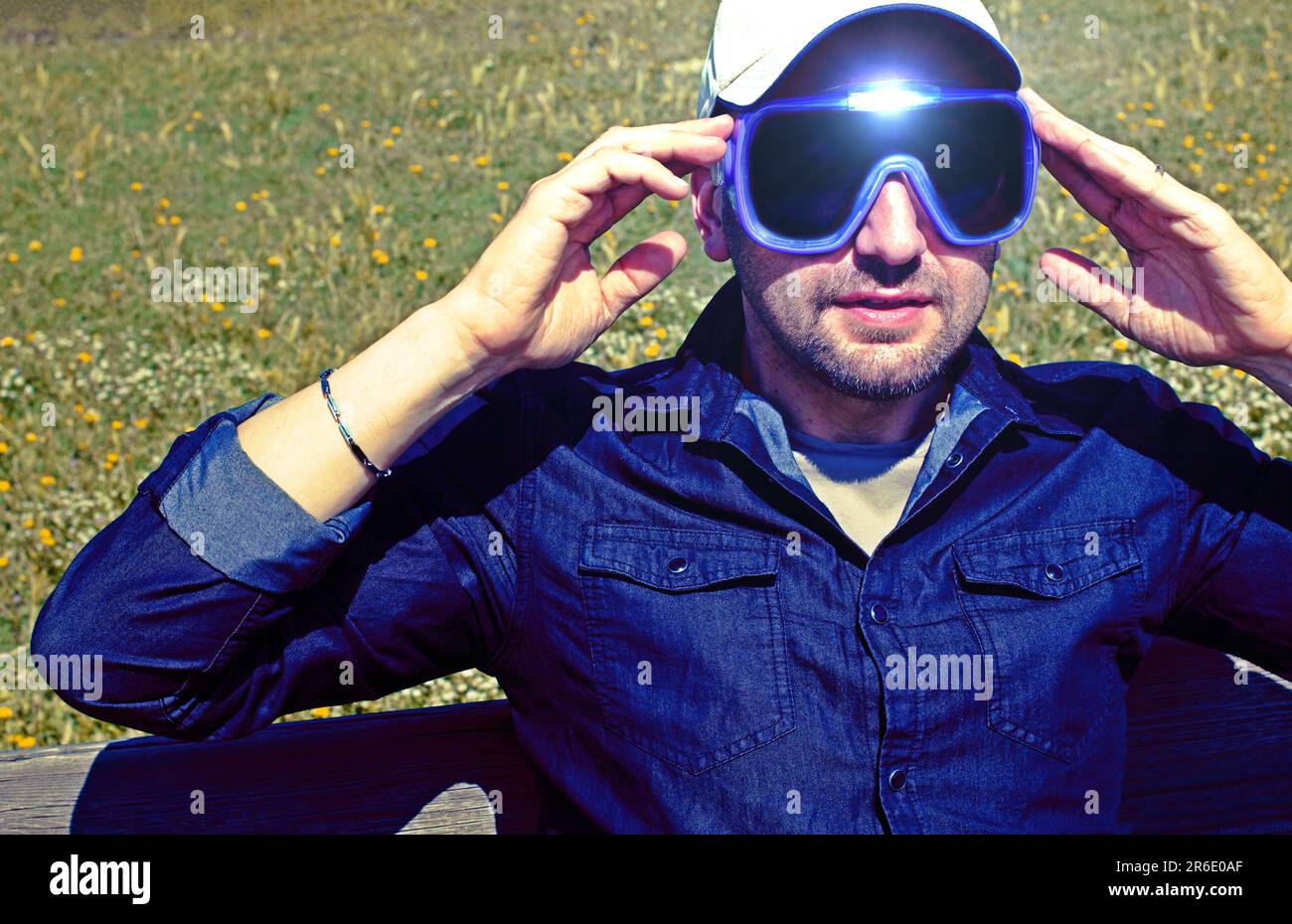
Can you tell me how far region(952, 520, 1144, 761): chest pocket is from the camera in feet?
8.36

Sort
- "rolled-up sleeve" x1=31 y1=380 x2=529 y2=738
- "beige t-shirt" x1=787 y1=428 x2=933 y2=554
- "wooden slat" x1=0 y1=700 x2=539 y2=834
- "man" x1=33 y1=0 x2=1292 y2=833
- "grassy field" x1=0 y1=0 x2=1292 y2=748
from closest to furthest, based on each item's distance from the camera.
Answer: "rolled-up sleeve" x1=31 y1=380 x2=529 y2=738 < "man" x1=33 y1=0 x2=1292 y2=833 < "wooden slat" x1=0 y1=700 x2=539 y2=834 < "beige t-shirt" x1=787 y1=428 x2=933 y2=554 < "grassy field" x1=0 y1=0 x2=1292 y2=748

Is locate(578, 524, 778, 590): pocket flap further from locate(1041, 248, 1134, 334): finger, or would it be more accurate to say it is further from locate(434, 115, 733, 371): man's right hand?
locate(1041, 248, 1134, 334): finger

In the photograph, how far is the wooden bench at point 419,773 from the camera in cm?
255

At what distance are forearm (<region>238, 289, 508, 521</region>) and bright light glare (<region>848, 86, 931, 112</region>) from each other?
91 centimetres

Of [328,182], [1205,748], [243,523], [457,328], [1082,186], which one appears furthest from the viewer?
[328,182]

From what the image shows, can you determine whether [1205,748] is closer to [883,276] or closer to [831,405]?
[831,405]

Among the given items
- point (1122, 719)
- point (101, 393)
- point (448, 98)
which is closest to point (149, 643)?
point (1122, 719)

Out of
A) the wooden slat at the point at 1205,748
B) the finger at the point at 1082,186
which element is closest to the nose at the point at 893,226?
the finger at the point at 1082,186

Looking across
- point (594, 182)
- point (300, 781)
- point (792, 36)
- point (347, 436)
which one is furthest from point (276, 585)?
point (792, 36)

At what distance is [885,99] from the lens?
2611 millimetres

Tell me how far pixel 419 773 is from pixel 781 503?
960 mm

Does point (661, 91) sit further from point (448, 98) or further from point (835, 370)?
point (835, 370)

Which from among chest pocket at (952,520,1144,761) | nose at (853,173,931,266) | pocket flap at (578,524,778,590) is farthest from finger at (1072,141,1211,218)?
pocket flap at (578,524,778,590)
